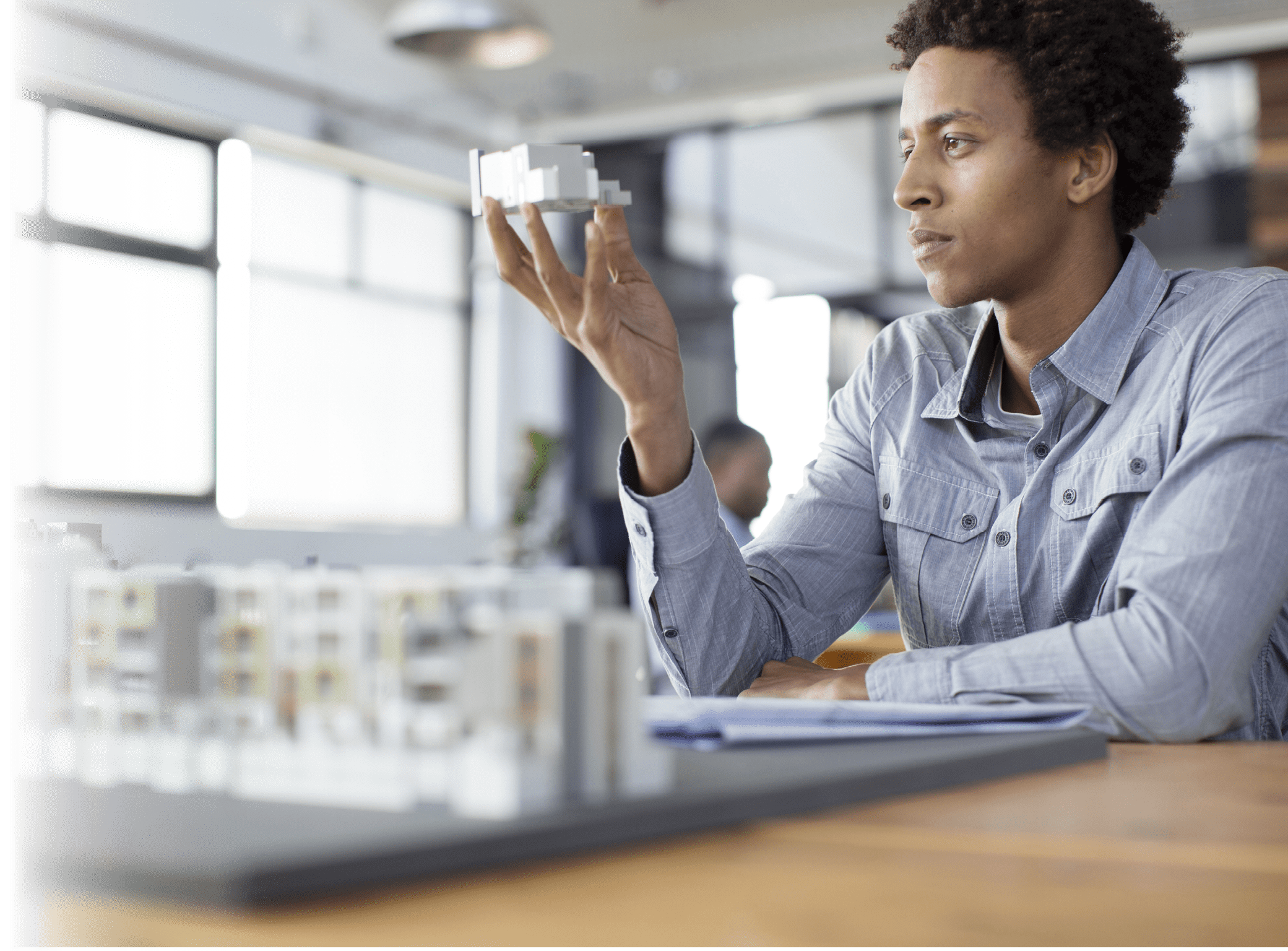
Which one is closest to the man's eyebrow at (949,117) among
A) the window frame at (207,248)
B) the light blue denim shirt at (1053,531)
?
the light blue denim shirt at (1053,531)

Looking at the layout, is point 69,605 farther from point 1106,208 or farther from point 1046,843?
point 1106,208

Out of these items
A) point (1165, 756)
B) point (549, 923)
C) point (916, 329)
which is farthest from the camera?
point (916, 329)

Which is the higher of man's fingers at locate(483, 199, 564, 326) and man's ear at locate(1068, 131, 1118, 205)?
man's ear at locate(1068, 131, 1118, 205)

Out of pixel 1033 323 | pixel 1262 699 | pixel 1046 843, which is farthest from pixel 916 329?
pixel 1046 843

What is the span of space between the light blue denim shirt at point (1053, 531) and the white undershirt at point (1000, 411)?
12mm

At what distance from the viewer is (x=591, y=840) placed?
1.44 ft

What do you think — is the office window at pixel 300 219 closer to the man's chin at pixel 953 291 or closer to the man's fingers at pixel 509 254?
the man's chin at pixel 953 291

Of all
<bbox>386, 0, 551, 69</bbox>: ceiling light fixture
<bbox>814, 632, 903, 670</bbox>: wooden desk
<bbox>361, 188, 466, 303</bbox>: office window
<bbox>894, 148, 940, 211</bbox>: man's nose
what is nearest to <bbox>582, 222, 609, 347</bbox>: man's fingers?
<bbox>894, 148, 940, 211</bbox>: man's nose

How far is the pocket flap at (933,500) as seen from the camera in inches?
53.6

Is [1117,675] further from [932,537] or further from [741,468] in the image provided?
[741,468]

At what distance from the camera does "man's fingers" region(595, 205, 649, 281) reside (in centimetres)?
95

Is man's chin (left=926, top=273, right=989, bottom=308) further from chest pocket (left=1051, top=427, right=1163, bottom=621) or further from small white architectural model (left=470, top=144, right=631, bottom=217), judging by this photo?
small white architectural model (left=470, top=144, right=631, bottom=217)

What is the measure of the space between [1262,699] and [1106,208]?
59 centimetres

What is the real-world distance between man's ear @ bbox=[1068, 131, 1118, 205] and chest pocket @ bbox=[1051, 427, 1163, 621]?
354mm
